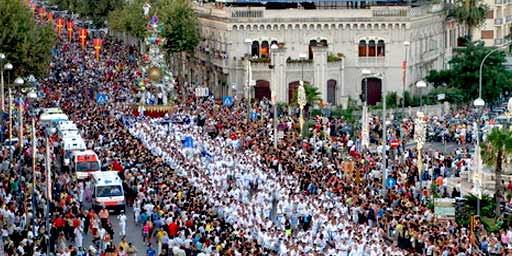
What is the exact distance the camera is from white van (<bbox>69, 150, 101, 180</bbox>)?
63516 millimetres

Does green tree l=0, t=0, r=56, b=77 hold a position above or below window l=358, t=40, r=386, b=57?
above

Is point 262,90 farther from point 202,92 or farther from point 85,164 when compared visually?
point 85,164

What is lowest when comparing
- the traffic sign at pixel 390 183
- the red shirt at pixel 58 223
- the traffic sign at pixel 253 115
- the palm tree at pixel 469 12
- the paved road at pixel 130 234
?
the paved road at pixel 130 234

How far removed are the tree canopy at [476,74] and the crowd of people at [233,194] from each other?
39.7 feet

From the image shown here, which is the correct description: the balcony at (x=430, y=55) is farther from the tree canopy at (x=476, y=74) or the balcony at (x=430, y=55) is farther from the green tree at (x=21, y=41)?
the green tree at (x=21, y=41)

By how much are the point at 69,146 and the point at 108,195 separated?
10589mm

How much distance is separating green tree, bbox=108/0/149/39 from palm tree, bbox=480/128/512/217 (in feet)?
176

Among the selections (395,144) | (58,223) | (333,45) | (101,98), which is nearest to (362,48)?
(333,45)

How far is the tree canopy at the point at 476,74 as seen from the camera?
90.2 m

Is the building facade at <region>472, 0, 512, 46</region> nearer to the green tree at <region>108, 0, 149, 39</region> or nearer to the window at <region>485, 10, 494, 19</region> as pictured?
the window at <region>485, 10, 494, 19</region>

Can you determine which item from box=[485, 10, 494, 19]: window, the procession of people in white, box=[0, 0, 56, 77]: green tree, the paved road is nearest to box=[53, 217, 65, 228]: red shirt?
the paved road

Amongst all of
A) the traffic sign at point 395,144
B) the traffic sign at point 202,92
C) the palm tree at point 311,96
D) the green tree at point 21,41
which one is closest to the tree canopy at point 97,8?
the traffic sign at point 202,92

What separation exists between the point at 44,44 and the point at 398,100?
889 inches

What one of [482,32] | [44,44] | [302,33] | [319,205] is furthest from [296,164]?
[482,32]
